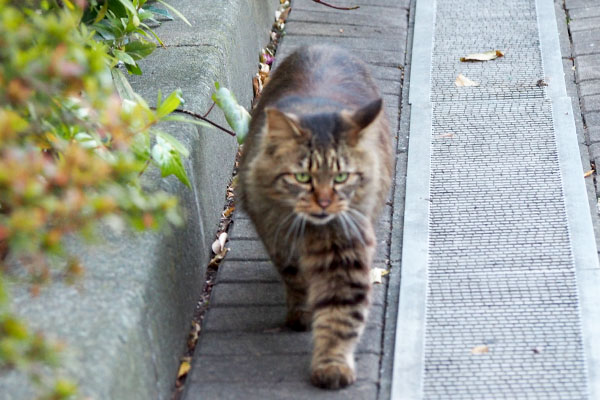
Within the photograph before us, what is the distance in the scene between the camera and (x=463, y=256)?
13.1 ft

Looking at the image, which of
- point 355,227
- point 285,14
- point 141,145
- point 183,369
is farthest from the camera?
point 285,14

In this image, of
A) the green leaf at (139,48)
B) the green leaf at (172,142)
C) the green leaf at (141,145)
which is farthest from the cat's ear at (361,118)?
the green leaf at (139,48)

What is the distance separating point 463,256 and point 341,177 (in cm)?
109

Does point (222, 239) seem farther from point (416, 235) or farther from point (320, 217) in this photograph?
point (320, 217)

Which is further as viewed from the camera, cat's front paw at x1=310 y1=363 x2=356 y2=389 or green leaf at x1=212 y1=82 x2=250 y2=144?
green leaf at x1=212 y1=82 x2=250 y2=144

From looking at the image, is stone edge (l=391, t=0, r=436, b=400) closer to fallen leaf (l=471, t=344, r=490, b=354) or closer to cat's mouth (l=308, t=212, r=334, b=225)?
fallen leaf (l=471, t=344, r=490, b=354)

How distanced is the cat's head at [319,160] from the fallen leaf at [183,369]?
0.77 meters

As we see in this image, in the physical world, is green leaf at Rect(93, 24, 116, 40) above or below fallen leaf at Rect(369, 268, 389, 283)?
above

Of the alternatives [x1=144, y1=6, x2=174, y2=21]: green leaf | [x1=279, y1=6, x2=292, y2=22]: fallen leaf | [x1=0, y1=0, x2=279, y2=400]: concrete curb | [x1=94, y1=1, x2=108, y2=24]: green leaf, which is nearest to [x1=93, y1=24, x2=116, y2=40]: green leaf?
[x1=94, y1=1, x2=108, y2=24]: green leaf

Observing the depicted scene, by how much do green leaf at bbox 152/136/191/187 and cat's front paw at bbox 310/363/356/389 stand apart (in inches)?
36.8

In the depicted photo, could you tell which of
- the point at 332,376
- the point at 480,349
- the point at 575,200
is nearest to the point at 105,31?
the point at 332,376

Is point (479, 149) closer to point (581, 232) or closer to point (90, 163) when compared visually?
point (581, 232)

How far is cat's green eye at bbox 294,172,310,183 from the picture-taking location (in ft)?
10.4

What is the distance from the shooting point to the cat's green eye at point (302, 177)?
3.16 metres
